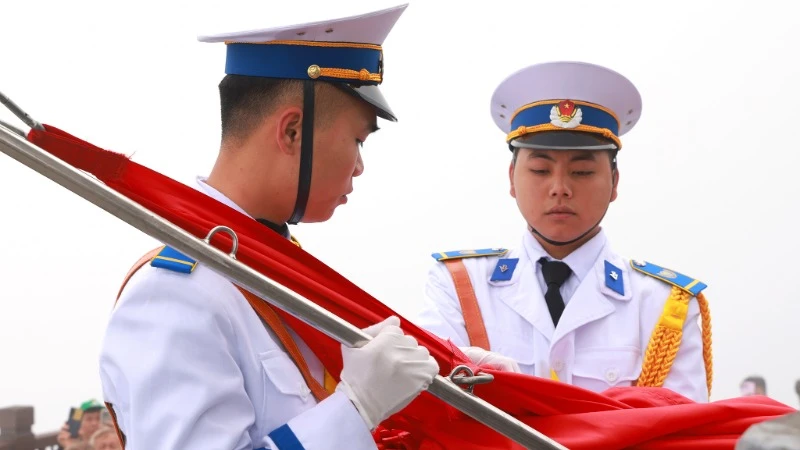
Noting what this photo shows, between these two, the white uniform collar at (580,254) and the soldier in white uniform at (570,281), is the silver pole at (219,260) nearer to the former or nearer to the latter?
the soldier in white uniform at (570,281)

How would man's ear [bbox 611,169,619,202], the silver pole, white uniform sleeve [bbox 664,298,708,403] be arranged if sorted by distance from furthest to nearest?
man's ear [bbox 611,169,619,202]
white uniform sleeve [bbox 664,298,708,403]
the silver pole

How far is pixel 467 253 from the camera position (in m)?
3.05

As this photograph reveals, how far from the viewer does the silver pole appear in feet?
4.86

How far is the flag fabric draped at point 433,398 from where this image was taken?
5.79 feet

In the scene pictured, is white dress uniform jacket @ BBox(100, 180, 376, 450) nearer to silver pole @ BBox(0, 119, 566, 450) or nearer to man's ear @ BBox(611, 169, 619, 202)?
silver pole @ BBox(0, 119, 566, 450)

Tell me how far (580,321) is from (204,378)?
140 cm

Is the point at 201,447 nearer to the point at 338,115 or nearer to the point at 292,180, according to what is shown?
the point at 292,180

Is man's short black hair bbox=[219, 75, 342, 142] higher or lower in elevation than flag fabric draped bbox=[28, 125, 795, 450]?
higher

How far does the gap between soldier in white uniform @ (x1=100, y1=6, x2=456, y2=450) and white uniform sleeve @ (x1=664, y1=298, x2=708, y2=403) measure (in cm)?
114

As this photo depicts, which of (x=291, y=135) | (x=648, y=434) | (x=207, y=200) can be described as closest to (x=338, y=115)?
(x=291, y=135)

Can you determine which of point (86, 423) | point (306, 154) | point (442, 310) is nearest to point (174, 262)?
point (306, 154)

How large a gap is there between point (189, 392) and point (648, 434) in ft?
2.80

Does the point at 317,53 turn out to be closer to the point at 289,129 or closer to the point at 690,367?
the point at 289,129

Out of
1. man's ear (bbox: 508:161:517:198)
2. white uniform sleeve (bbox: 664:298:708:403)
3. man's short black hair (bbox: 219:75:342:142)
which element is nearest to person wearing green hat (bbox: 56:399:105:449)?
man's ear (bbox: 508:161:517:198)
